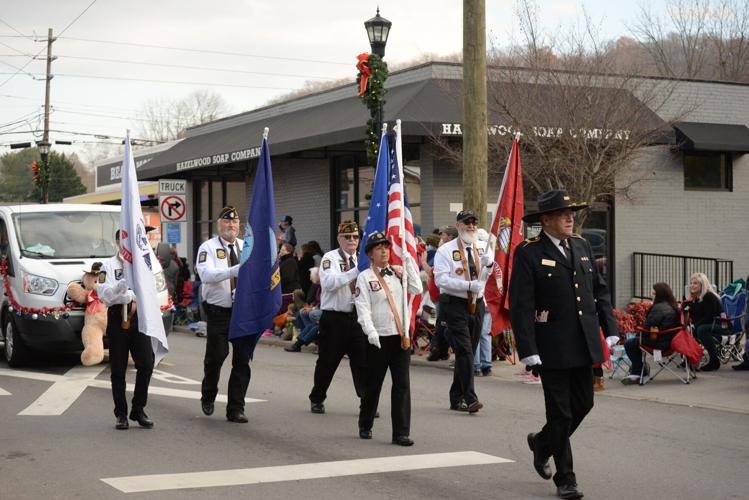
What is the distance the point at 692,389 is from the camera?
12.7m

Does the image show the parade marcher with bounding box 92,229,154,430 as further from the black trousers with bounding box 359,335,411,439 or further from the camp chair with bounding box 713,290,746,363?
the camp chair with bounding box 713,290,746,363

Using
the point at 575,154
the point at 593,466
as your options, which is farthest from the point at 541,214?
the point at 575,154

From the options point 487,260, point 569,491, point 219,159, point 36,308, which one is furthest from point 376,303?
point 219,159

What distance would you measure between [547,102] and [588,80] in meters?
0.84

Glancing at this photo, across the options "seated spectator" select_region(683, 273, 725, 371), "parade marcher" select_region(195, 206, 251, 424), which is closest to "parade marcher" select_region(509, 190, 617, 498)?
"parade marcher" select_region(195, 206, 251, 424)

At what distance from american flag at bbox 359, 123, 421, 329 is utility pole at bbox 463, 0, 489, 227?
4562 millimetres

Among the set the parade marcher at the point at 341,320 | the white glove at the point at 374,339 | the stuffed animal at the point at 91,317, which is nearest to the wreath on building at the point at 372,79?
the stuffed animal at the point at 91,317

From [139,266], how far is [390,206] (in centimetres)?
248

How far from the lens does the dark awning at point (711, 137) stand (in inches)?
902

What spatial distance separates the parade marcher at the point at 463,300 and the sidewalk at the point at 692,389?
7.68 feet

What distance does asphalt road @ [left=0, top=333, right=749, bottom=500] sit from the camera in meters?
7.30

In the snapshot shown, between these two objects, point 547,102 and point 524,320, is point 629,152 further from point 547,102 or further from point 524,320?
point 524,320

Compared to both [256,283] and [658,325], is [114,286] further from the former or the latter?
[658,325]

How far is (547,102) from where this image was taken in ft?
63.6
